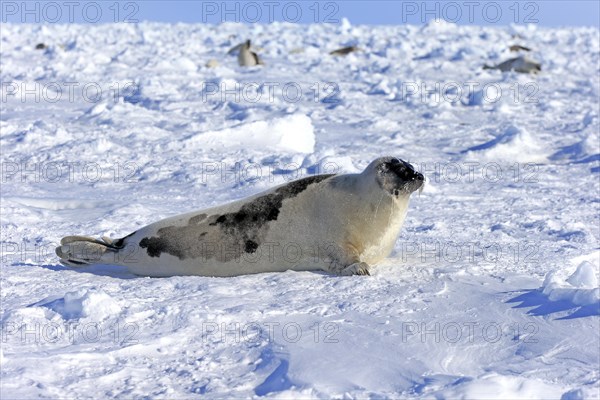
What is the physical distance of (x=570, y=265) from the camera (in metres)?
3.62

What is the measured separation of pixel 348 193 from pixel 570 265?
104cm

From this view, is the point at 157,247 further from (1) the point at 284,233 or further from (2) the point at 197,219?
(1) the point at 284,233

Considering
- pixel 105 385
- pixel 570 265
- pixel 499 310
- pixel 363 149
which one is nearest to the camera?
pixel 105 385

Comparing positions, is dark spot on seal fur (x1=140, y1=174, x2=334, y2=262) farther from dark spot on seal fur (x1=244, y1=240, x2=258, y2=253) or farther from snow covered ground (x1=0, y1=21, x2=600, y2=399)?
A: snow covered ground (x1=0, y1=21, x2=600, y2=399)

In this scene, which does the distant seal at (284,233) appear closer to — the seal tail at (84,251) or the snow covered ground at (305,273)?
the seal tail at (84,251)

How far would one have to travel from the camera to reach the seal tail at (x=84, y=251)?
12.4 ft

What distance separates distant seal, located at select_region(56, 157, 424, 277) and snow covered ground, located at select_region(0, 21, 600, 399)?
0.43 feet

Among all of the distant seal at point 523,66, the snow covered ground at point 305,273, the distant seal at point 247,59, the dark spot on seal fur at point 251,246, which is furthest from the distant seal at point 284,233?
the distant seal at point 247,59

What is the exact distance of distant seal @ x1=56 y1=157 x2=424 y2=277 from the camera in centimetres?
362

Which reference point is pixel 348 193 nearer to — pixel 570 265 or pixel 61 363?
pixel 570 265

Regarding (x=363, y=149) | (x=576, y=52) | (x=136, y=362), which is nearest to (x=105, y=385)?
(x=136, y=362)

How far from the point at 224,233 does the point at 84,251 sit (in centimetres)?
68

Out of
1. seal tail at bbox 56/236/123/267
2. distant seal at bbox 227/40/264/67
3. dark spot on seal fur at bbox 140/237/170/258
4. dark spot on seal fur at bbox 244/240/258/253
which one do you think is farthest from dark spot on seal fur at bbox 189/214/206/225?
distant seal at bbox 227/40/264/67

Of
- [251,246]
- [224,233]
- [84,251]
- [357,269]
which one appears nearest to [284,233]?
[251,246]
